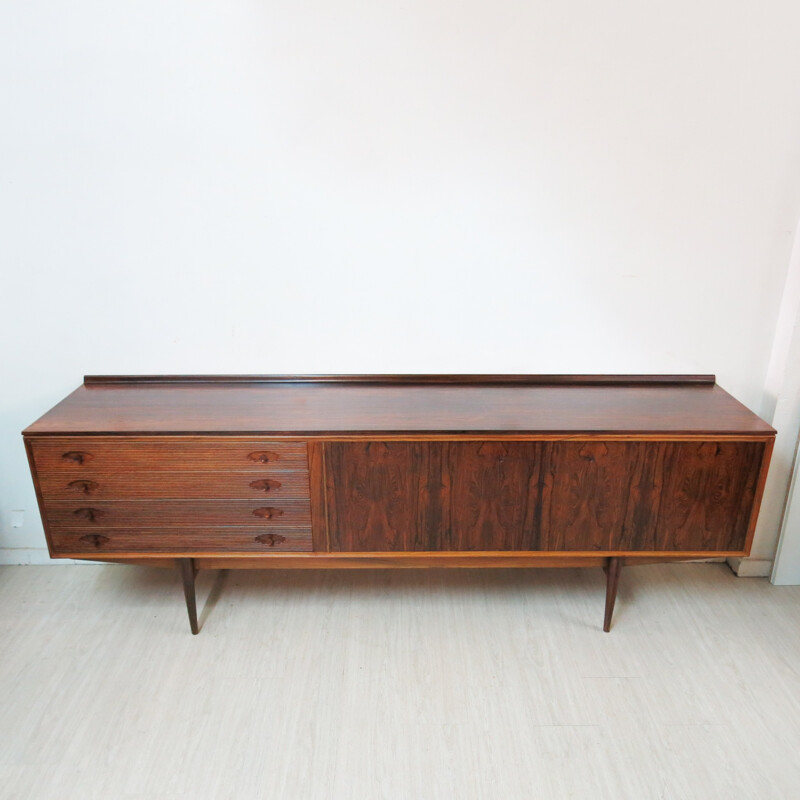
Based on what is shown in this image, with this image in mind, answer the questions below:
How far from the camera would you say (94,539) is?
1.68m

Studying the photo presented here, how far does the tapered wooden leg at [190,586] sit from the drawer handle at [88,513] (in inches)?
9.8

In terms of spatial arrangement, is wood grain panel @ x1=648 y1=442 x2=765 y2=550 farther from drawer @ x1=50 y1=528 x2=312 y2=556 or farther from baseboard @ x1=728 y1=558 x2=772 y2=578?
drawer @ x1=50 y1=528 x2=312 y2=556

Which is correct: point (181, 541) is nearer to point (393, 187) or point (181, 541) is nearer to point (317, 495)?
point (317, 495)

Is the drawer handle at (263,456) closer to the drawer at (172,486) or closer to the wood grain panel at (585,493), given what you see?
the drawer at (172,486)

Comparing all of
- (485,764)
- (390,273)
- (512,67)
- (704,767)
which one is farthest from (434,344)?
(704,767)

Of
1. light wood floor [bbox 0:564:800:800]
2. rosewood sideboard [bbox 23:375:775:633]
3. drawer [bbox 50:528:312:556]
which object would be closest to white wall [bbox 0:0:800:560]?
rosewood sideboard [bbox 23:375:775:633]

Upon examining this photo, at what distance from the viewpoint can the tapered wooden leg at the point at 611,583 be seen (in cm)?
175

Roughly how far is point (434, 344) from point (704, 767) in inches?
49.5

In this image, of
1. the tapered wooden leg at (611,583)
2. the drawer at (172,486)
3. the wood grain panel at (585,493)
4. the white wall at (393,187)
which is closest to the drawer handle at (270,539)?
the drawer at (172,486)

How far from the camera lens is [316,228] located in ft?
5.82

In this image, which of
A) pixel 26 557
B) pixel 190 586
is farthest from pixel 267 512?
pixel 26 557

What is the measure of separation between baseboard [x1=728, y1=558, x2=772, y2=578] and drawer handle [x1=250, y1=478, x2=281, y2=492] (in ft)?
5.00

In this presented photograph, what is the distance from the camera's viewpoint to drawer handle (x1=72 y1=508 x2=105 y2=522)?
1.64 meters

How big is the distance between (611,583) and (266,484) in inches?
39.5
